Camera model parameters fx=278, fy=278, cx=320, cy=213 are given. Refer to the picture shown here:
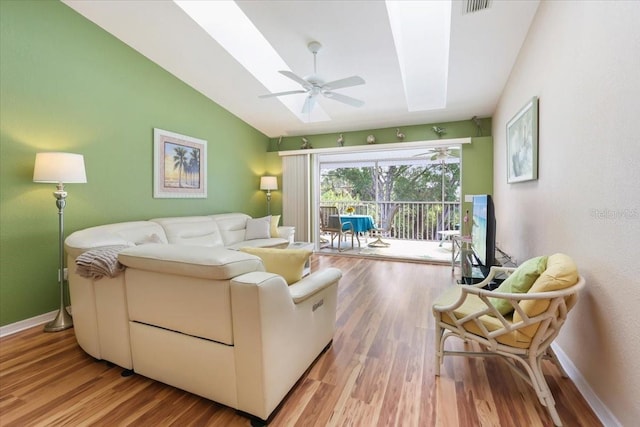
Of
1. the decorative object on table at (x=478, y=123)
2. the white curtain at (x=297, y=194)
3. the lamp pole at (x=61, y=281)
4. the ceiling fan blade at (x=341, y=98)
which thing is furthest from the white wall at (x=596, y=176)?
the white curtain at (x=297, y=194)

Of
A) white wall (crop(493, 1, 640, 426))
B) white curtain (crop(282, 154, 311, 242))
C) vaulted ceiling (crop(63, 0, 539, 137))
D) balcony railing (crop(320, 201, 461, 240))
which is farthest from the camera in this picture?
balcony railing (crop(320, 201, 461, 240))

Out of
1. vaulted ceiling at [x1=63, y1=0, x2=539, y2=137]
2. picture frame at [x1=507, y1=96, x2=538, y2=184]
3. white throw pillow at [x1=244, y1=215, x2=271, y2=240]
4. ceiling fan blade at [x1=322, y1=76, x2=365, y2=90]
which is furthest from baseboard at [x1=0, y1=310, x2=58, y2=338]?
picture frame at [x1=507, y1=96, x2=538, y2=184]

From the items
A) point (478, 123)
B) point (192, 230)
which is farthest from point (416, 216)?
point (192, 230)

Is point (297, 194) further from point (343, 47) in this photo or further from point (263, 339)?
point (263, 339)

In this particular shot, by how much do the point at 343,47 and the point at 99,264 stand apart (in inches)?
121

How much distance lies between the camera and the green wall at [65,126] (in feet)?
7.91

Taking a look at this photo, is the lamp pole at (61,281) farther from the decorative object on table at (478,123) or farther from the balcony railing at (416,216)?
the balcony railing at (416,216)

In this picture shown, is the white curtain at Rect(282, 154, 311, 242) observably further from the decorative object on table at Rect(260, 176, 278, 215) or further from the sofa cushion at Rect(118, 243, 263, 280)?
the sofa cushion at Rect(118, 243, 263, 280)

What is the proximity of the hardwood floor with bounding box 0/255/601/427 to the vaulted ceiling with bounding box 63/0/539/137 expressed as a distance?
9.59ft

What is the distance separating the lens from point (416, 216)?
7.24 meters

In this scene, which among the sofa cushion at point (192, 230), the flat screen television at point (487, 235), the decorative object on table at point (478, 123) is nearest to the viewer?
the flat screen television at point (487, 235)

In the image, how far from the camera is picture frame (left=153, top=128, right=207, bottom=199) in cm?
375

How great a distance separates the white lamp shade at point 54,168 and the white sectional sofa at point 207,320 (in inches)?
30.6

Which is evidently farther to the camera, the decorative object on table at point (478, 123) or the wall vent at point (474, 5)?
the decorative object on table at point (478, 123)
